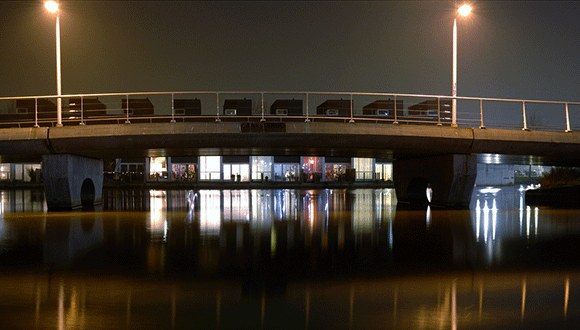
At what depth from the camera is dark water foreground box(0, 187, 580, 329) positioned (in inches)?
193

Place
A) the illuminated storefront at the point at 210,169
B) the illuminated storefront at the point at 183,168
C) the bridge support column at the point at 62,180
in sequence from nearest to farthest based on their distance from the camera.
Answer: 1. the bridge support column at the point at 62,180
2. the illuminated storefront at the point at 210,169
3. the illuminated storefront at the point at 183,168

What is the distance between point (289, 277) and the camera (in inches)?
262

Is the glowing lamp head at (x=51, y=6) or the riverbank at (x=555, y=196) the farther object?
the riverbank at (x=555, y=196)

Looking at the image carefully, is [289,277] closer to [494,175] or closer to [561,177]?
[561,177]

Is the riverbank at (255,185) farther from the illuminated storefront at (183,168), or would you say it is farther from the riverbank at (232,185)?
the illuminated storefront at (183,168)

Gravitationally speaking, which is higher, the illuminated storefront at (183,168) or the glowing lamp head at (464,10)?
the glowing lamp head at (464,10)

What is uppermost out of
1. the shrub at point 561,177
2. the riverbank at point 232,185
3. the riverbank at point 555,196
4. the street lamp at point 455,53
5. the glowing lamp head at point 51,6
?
the glowing lamp head at point 51,6

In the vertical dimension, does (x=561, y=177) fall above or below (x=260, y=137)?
below

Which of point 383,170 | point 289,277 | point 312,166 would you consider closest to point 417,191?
point 289,277

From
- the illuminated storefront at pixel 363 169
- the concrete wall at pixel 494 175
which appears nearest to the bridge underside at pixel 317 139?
the illuminated storefront at pixel 363 169

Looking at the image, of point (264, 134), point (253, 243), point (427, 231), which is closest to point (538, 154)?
point (427, 231)

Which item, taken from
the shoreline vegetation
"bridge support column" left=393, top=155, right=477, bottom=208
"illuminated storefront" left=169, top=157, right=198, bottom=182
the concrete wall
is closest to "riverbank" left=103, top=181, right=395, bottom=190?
"illuminated storefront" left=169, top=157, right=198, bottom=182

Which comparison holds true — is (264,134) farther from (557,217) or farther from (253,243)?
(557,217)

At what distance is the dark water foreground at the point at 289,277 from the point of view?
4891 millimetres
